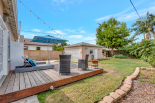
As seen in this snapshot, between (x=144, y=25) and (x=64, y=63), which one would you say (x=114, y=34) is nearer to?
(x=144, y=25)

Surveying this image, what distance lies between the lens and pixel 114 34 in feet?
52.4

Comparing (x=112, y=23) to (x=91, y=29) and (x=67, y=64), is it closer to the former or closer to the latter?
(x=91, y=29)

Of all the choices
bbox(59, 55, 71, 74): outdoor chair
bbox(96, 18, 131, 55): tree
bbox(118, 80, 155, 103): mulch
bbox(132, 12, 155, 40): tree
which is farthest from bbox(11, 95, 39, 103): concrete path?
bbox(132, 12, 155, 40): tree

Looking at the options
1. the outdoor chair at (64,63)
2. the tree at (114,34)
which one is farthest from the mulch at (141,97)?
the tree at (114,34)

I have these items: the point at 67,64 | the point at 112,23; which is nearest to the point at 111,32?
the point at 112,23

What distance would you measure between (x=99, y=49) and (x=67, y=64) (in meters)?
11.2

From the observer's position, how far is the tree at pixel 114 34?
1591cm

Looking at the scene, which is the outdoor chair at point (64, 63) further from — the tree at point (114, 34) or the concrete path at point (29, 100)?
the tree at point (114, 34)

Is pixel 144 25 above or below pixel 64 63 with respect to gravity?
above

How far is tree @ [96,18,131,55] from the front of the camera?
52.2 ft

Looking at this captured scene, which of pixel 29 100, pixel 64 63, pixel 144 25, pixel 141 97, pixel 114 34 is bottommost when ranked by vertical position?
pixel 141 97

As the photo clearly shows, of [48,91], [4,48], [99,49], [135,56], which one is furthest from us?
[135,56]

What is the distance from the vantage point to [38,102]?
1944 mm

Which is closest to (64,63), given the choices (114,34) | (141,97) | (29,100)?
(29,100)
